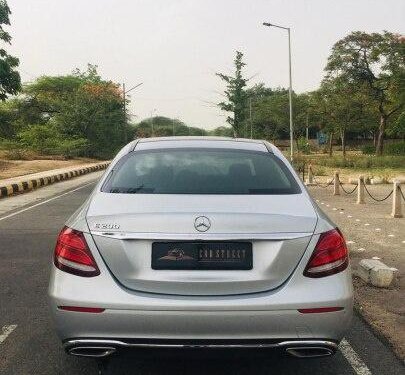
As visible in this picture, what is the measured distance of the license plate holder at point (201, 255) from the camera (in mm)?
2842

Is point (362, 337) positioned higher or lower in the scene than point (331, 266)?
lower

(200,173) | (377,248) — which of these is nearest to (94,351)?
(200,173)

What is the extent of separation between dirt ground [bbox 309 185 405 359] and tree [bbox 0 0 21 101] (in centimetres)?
1702

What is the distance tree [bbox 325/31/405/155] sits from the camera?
132 ft

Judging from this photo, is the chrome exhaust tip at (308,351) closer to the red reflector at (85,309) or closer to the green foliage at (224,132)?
the red reflector at (85,309)

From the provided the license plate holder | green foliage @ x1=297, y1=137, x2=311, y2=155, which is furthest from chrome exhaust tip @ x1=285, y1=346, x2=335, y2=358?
green foliage @ x1=297, y1=137, x2=311, y2=155

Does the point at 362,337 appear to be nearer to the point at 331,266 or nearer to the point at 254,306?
the point at 331,266

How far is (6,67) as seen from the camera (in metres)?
26.0

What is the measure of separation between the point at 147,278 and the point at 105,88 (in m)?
54.3

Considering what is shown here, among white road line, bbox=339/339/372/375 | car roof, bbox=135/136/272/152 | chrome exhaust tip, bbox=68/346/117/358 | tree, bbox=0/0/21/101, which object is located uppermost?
tree, bbox=0/0/21/101

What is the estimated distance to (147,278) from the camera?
2.87 m

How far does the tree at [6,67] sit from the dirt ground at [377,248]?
17.0m

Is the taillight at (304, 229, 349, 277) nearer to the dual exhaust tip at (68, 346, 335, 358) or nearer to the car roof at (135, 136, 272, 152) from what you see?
the dual exhaust tip at (68, 346, 335, 358)

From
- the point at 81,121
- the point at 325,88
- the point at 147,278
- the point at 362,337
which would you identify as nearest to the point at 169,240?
the point at 147,278
